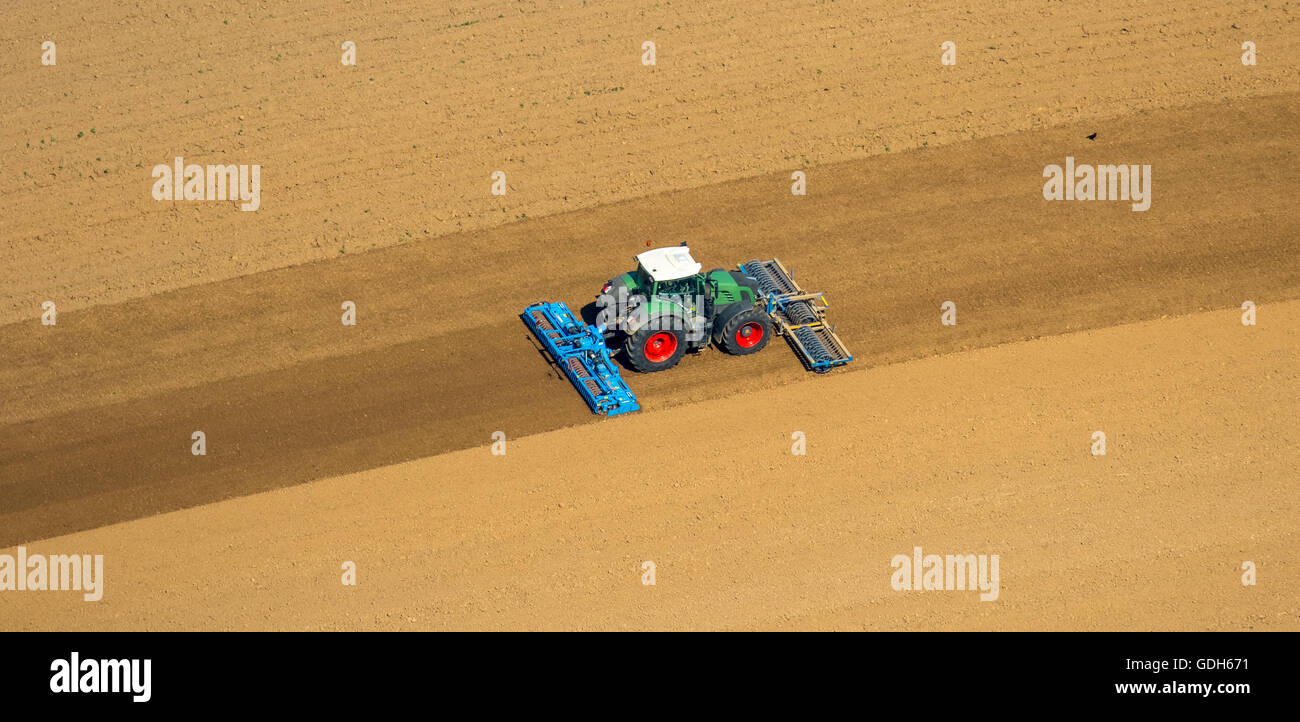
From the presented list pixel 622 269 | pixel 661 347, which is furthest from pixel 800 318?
pixel 622 269

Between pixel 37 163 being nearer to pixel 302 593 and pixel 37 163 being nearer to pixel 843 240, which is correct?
pixel 302 593

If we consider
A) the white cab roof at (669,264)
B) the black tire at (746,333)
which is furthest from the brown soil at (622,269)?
the white cab roof at (669,264)

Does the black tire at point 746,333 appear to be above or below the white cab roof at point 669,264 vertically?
below

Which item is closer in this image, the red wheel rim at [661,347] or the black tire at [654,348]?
the black tire at [654,348]

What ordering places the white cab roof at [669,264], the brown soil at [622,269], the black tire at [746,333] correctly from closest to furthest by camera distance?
the brown soil at [622,269]
the white cab roof at [669,264]
the black tire at [746,333]

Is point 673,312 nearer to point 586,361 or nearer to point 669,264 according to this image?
point 669,264

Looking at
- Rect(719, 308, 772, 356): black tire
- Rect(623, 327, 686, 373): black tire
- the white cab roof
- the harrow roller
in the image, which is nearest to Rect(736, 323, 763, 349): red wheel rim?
Rect(719, 308, 772, 356): black tire

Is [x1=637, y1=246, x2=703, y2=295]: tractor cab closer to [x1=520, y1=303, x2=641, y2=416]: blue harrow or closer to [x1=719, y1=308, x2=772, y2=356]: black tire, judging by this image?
[x1=719, y1=308, x2=772, y2=356]: black tire

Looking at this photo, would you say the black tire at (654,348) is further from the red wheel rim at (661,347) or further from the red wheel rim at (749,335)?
the red wheel rim at (749,335)
